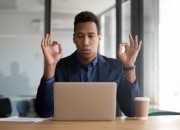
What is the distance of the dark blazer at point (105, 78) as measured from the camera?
2.00 metres

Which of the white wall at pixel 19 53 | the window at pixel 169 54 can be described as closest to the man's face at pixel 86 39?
the window at pixel 169 54

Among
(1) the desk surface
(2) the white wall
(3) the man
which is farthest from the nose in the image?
(2) the white wall

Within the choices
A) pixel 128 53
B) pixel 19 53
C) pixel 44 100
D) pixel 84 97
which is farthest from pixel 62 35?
pixel 84 97

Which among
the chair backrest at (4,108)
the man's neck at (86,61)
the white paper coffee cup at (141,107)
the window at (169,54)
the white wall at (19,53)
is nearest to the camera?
the white paper coffee cup at (141,107)

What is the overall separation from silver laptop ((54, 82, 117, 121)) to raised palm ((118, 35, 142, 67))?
45cm

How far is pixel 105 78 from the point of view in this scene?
Answer: 82.1 inches

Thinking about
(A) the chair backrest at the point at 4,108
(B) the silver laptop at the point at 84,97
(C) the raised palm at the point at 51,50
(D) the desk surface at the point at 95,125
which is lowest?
(A) the chair backrest at the point at 4,108

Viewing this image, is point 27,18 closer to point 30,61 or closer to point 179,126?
point 30,61

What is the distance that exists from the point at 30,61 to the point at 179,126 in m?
3.41

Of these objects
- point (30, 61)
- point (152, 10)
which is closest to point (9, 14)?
point (30, 61)

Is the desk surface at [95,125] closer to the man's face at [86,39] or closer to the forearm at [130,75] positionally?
the forearm at [130,75]

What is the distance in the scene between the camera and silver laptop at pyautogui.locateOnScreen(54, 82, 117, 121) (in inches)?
63.2

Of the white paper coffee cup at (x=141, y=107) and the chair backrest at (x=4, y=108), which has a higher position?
the white paper coffee cup at (x=141, y=107)

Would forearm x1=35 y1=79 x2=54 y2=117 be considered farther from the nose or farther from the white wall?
the white wall
